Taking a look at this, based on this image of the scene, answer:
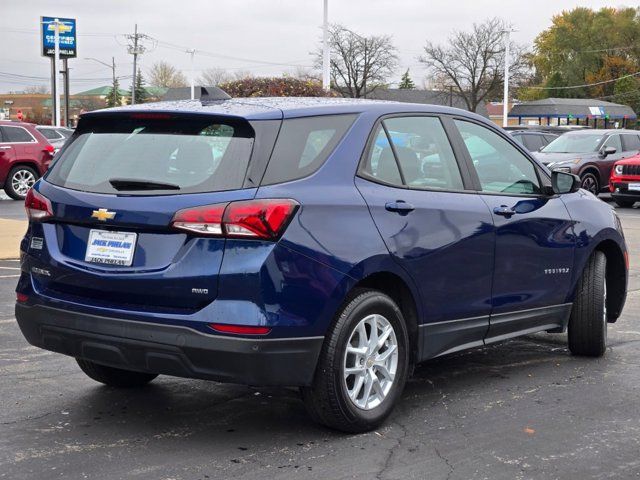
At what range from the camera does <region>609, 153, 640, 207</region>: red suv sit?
22.4 metres

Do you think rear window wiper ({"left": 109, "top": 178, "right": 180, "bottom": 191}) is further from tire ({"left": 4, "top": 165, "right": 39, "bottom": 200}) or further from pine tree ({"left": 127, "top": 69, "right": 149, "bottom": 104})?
pine tree ({"left": 127, "top": 69, "right": 149, "bottom": 104})

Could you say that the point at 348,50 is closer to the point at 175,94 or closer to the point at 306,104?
the point at 175,94

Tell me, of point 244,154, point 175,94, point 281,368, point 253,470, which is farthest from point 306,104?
point 175,94

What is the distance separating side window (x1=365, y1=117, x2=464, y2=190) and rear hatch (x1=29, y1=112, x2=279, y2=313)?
33.2 inches

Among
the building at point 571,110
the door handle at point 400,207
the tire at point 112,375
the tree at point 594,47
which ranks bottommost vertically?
the tire at point 112,375

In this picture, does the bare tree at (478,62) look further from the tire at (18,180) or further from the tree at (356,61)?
the tire at (18,180)

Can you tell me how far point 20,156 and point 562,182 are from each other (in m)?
18.6

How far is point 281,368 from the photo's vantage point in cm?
453

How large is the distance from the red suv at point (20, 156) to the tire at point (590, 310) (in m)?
18.1

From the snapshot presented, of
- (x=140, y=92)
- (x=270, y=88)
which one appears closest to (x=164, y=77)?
(x=140, y=92)

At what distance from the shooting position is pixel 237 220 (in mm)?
4430

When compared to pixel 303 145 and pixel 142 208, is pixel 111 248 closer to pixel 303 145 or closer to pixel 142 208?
pixel 142 208

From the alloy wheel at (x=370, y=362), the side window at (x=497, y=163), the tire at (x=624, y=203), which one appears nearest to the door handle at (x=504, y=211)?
the side window at (x=497, y=163)

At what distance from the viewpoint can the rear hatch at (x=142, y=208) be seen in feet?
14.8
